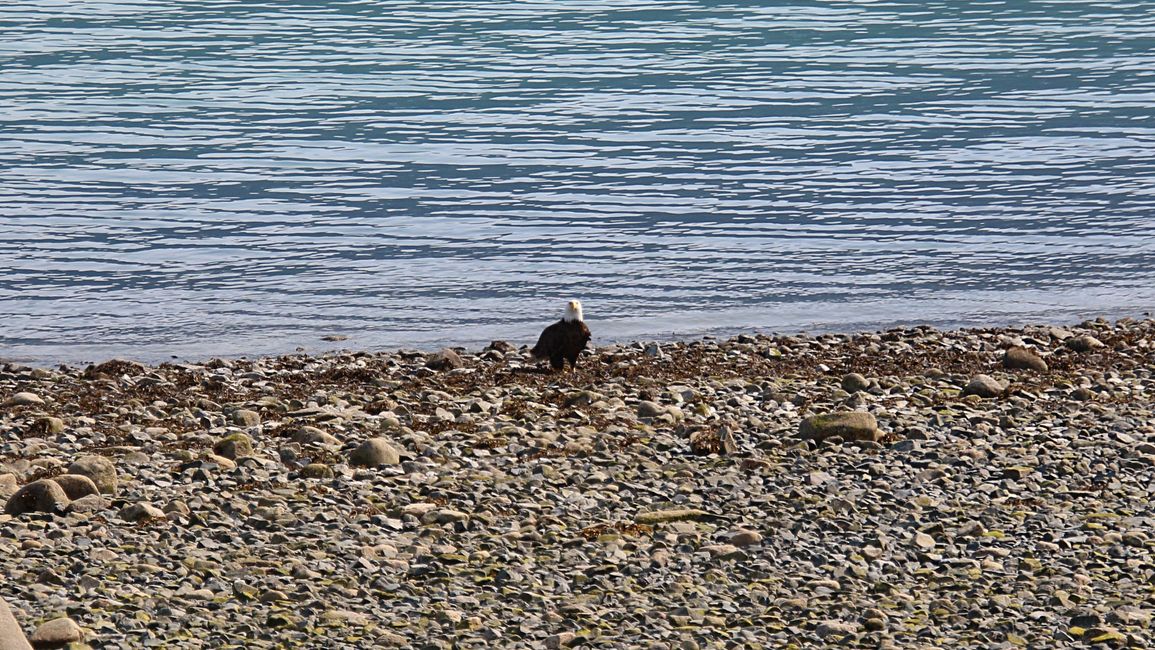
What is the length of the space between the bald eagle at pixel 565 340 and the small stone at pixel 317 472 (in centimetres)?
389

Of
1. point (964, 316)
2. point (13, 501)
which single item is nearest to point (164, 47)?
point (964, 316)

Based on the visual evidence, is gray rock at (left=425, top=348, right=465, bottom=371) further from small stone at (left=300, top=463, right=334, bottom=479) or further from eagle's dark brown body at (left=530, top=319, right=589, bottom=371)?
small stone at (left=300, top=463, right=334, bottom=479)

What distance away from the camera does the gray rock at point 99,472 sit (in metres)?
10.3

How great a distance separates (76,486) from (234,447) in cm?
150

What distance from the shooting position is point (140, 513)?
9711mm

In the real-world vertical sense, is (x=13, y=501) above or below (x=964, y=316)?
above

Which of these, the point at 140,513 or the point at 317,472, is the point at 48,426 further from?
the point at 140,513

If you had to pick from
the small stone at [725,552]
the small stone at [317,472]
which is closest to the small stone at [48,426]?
the small stone at [317,472]

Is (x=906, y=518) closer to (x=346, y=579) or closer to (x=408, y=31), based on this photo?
(x=346, y=579)

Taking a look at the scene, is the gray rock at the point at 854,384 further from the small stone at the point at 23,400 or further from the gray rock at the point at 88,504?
the small stone at the point at 23,400

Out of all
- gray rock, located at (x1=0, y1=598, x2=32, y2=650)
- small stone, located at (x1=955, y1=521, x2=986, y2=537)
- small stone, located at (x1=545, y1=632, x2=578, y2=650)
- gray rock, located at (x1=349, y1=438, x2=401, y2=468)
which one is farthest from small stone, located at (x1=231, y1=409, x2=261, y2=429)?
small stone, located at (x1=955, y1=521, x2=986, y2=537)

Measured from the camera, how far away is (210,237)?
2192 cm

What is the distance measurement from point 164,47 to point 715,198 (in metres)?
24.0

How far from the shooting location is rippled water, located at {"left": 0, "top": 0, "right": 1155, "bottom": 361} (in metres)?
18.6
